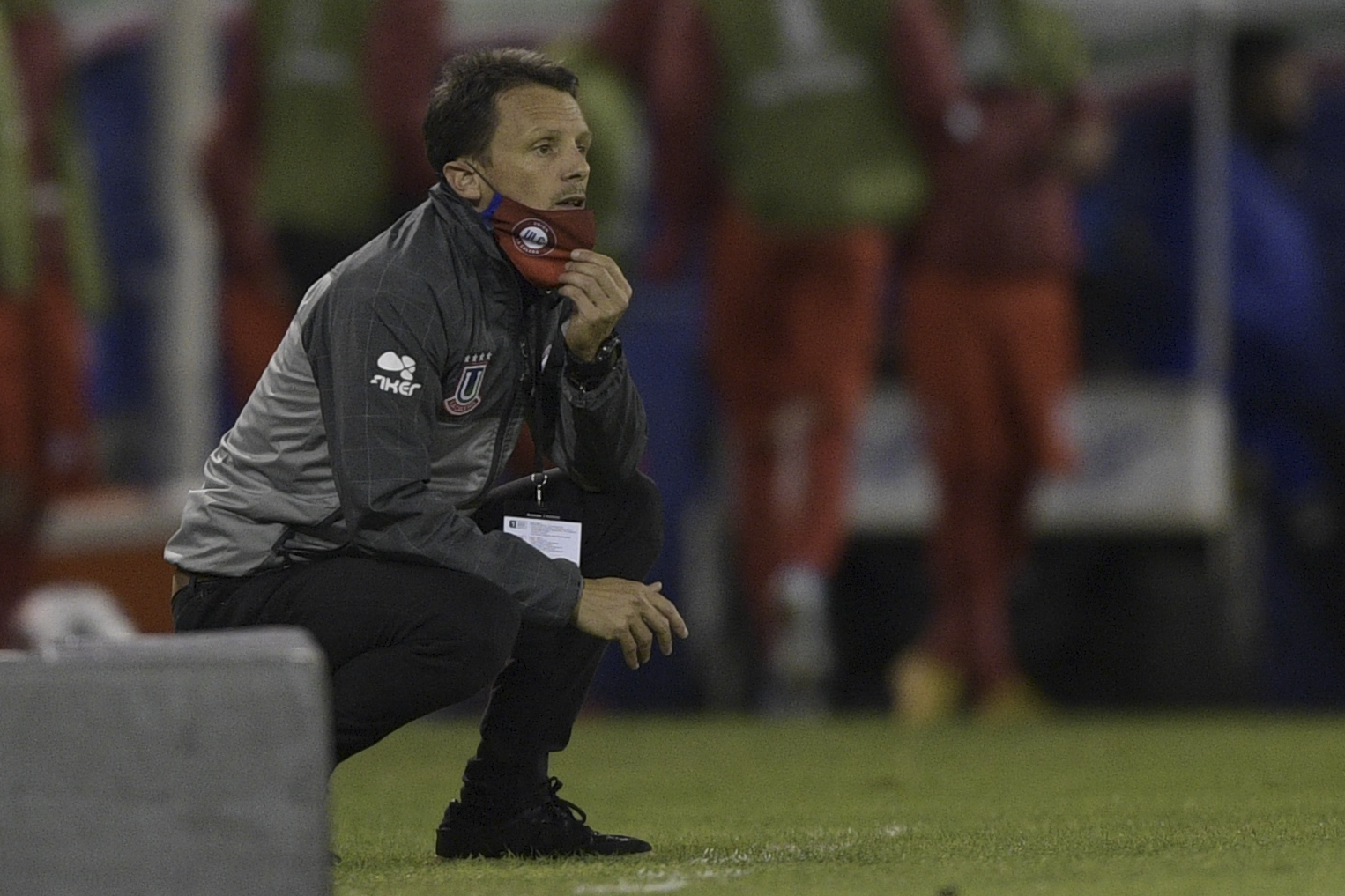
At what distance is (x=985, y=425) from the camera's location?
25.6 feet

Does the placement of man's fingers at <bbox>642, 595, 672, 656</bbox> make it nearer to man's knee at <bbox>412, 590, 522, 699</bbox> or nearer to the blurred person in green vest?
man's knee at <bbox>412, 590, 522, 699</bbox>

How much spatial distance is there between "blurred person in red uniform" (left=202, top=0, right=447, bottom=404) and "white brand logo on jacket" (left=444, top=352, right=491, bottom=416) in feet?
15.4

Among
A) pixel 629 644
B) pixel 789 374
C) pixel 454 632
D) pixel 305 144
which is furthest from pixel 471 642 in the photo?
pixel 305 144

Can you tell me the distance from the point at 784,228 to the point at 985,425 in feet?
3.08

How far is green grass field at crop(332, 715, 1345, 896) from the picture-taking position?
10.7 ft

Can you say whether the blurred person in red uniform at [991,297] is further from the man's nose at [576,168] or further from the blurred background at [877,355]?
the man's nose at [576,168]

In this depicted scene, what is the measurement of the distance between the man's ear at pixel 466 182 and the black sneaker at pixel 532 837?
0.92m

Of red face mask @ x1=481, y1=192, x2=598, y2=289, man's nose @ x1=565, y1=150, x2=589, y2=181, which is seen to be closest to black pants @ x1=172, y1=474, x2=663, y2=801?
red face mask @ x1=481, y1=192, x2=598, y2=289

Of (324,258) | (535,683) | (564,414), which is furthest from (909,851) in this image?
(324,258)

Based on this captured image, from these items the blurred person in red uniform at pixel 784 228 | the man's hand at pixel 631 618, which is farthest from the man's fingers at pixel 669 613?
the blurred person in red uniform at pixel 784 228

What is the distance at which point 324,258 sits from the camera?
27.0ft

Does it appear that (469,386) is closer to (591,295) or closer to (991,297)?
(591,295)

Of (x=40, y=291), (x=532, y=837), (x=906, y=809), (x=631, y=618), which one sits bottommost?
(x=906, y=809)

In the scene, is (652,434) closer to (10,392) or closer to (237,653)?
(10,392)
